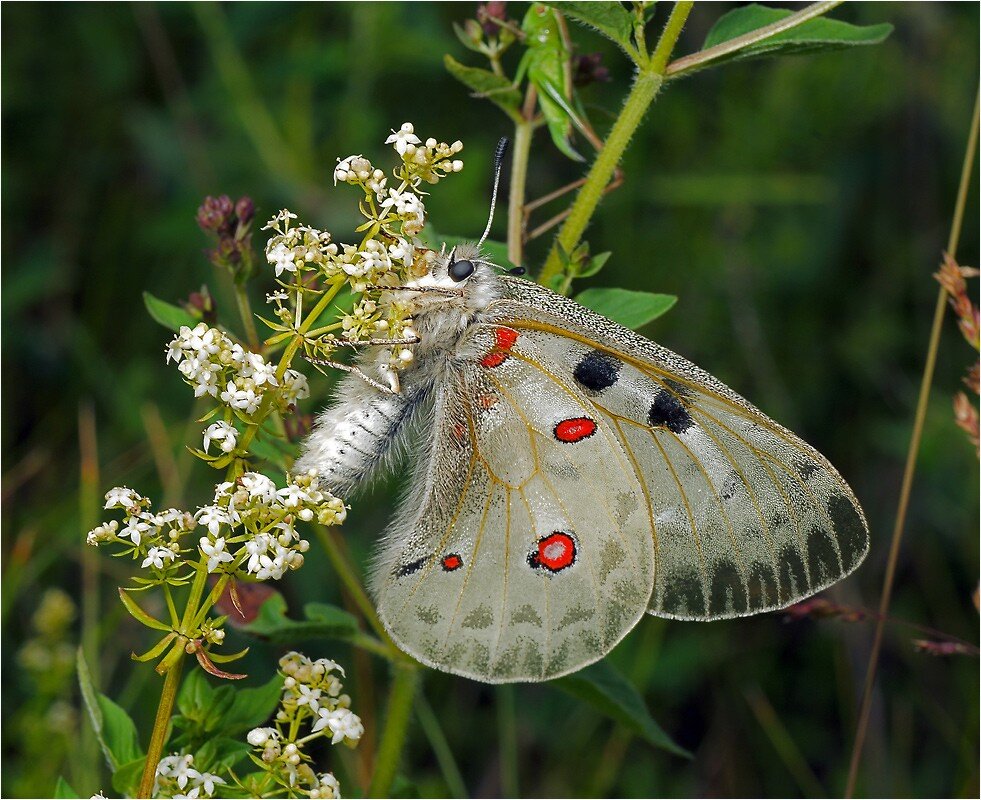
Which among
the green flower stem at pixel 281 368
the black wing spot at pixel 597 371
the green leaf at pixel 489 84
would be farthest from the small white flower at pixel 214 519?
the green leaf at pixel 489 84

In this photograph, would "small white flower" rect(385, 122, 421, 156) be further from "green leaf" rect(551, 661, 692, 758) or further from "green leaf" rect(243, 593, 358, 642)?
"green leaf" rect(551, 661, 692, 758)

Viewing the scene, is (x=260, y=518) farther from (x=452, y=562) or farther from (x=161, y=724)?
(x=452, y=562)

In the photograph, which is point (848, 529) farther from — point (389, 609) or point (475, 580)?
point (389, 609)

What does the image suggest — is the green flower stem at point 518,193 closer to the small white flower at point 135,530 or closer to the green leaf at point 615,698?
the green leaf at point 615,698

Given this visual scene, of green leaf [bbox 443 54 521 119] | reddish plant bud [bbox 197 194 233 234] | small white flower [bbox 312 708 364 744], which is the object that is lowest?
small white flower [bbox 312 708 364 744]

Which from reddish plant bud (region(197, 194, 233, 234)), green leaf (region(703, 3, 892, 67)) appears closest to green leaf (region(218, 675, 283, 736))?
reddish plant bud (region(197, 194, 233, 234))

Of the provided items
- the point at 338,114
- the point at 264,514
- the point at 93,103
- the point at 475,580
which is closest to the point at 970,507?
the point at 475,580
